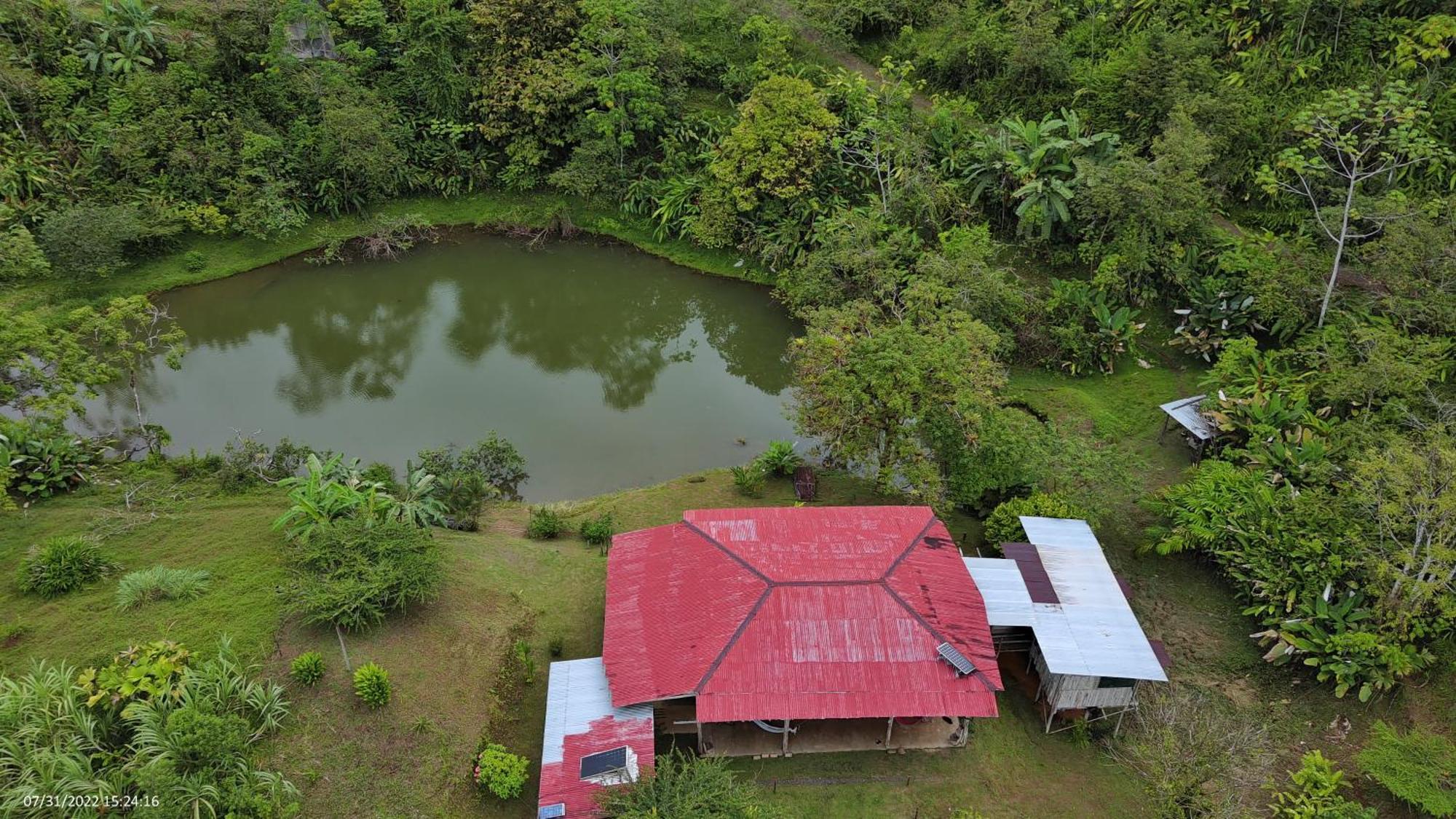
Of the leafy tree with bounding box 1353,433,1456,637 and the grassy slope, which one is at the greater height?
the leafy tree with bounding box 1353,433,1456,637

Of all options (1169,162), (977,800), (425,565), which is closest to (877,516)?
(977,800)

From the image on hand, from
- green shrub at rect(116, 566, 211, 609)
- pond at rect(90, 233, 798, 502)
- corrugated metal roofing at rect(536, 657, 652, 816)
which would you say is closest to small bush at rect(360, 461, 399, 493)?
pond at rect(90, 233, 798, 502)

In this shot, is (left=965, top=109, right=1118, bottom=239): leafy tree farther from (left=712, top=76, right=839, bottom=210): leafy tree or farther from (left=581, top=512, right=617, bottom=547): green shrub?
(left=581, top=512, right=617, bottom=547): green shrub

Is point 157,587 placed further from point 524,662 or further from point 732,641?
point 732,641

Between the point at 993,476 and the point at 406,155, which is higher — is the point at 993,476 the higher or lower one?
the lower one

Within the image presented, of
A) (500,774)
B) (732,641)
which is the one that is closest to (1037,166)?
(732,641)

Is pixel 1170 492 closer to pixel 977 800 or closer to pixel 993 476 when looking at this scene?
pixel 993 476
